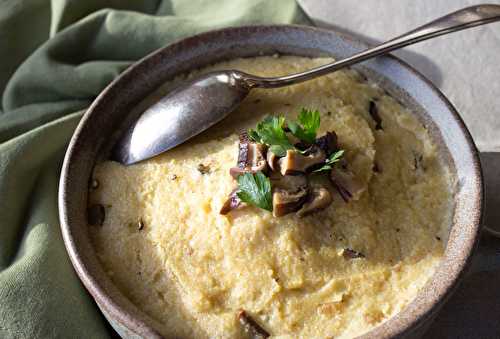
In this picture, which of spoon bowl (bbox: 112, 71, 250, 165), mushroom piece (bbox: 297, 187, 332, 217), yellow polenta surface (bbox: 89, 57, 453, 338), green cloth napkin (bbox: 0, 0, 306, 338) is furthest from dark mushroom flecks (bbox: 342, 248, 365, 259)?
green cloth napkin (bbox: 0, 0, 306, 338)

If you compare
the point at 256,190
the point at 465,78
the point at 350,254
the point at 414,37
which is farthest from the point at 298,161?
the point at 465,78

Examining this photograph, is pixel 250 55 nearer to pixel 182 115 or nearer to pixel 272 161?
pixel 182 115

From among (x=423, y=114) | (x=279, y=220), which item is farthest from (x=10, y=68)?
(x=423, y=114)

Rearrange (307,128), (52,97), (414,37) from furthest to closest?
1. (52,97)
2. (414,37)
3. (307,128)

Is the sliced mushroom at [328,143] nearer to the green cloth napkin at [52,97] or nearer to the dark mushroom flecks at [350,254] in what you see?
the dark mushroom flecks at [350,254]

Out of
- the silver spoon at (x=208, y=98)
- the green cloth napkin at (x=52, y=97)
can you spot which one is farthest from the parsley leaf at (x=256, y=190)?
the green cloth napkin at (x=52, y=97)

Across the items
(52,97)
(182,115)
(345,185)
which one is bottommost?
(52,97)
